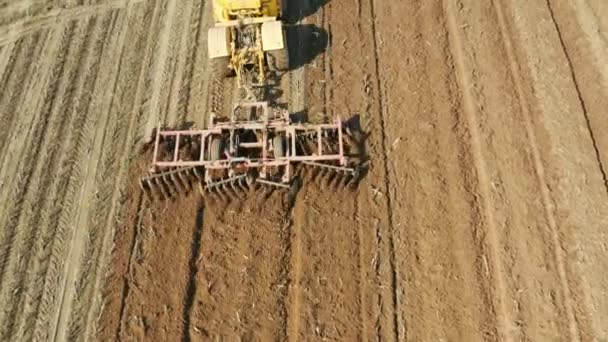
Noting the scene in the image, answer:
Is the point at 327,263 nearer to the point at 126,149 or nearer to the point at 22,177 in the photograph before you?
the point at 126,149

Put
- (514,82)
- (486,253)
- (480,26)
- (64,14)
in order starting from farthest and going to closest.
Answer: (64,14) → (480,26) → (514,82) → (486,253)

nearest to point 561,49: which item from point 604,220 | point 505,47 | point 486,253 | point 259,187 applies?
point 505,47

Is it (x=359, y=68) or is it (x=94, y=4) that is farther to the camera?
(x=94, y=4)

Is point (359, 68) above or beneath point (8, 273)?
above

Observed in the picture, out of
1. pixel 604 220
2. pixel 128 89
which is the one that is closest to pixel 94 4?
pixel 128 89

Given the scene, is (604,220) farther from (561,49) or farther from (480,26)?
(480,26)

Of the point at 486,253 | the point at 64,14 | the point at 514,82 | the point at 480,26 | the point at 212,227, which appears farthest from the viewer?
the point at 64,14

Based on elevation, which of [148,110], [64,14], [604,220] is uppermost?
[64,14]
